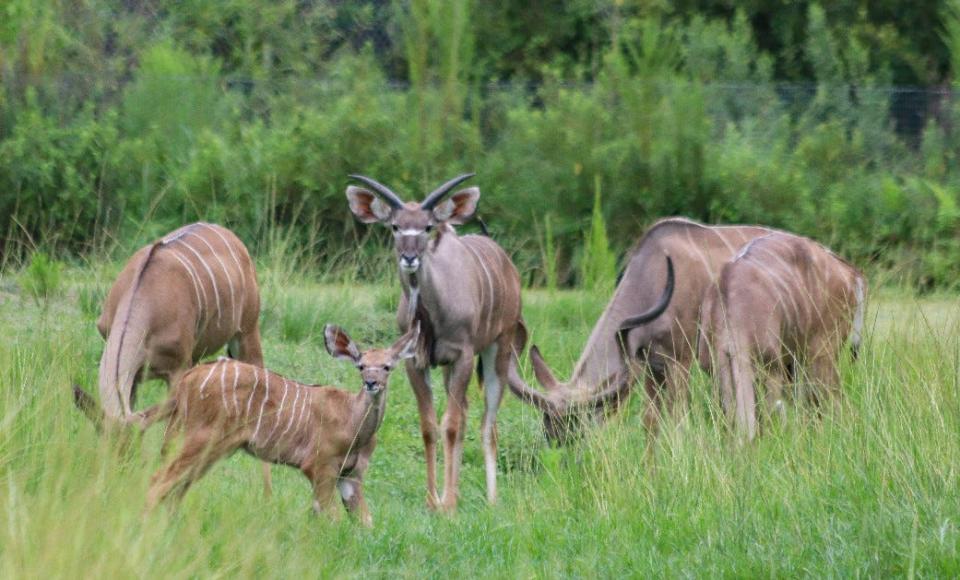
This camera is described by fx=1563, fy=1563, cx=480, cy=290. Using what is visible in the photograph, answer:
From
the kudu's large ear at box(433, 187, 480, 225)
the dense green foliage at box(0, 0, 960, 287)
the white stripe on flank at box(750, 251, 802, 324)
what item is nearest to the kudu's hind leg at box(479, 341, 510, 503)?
the kudu's large ear at box(433, 187, 480, 225)

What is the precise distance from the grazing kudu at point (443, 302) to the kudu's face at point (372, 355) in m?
0.65

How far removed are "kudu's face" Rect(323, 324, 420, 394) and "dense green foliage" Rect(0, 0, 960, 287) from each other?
180 inches

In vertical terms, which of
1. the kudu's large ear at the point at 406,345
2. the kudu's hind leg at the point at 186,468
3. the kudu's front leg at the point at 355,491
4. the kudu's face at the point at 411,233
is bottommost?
the kudu's front leg at the point at 355,491

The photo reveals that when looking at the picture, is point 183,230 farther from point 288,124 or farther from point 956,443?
point 288,124

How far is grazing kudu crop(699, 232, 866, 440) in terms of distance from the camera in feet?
20.1

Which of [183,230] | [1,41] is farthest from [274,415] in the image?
[1,41]

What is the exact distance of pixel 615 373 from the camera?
691 cm

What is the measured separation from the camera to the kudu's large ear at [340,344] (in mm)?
5473

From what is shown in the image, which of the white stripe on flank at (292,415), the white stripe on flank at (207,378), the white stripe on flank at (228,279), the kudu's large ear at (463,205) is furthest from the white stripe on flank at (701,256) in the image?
the white stripe on flank at (207,378)

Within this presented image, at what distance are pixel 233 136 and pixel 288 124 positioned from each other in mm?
474

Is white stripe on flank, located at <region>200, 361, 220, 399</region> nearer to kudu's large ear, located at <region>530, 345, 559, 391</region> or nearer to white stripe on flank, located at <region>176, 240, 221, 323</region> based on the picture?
white stripe on flank, located at <region>176, 240, 221, 323</region>

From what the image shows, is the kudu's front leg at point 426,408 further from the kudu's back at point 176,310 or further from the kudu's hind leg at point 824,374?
the kudu's hind leg at point 824,374

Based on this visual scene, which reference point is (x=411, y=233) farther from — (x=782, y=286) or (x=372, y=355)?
(x=782, y=286)

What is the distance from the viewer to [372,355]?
543 centimetres
